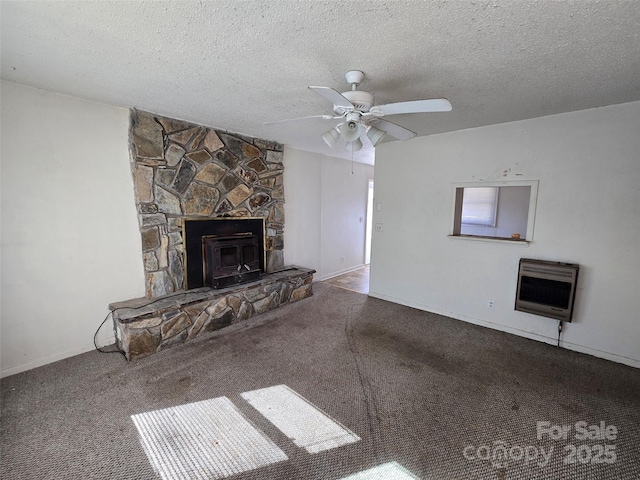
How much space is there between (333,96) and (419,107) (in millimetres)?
527

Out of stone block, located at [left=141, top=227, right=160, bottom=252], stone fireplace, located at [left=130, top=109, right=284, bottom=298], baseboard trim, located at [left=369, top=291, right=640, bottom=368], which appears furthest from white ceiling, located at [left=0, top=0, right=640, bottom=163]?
baseboard trim, located at [left=369, top=291, right=640, bottom=368]

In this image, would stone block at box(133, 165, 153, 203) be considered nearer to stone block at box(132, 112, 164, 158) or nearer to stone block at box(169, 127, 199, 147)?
stone block at box(132, 112, 164, 158)

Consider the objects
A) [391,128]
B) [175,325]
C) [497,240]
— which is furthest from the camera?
[497,240]

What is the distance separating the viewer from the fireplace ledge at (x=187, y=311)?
2.49m

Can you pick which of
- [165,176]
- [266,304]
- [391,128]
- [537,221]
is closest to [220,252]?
[266,304]

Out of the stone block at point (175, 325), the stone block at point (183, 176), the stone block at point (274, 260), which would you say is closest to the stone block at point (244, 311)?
the stone block at point (175, 325)

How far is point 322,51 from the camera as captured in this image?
5.39 feet

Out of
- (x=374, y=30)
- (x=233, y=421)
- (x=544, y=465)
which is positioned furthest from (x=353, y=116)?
(x=544, y=465)

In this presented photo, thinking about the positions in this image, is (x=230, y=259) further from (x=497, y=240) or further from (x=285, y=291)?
(x=497, y=240)

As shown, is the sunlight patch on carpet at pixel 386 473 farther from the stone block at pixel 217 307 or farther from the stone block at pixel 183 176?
the stone block at pixel 183 176

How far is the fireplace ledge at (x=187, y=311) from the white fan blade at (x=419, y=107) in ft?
8.10

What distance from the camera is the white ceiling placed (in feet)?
4.30

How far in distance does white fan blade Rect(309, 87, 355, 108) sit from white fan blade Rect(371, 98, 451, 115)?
22 cm

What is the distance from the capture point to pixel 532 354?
2.71 metres
